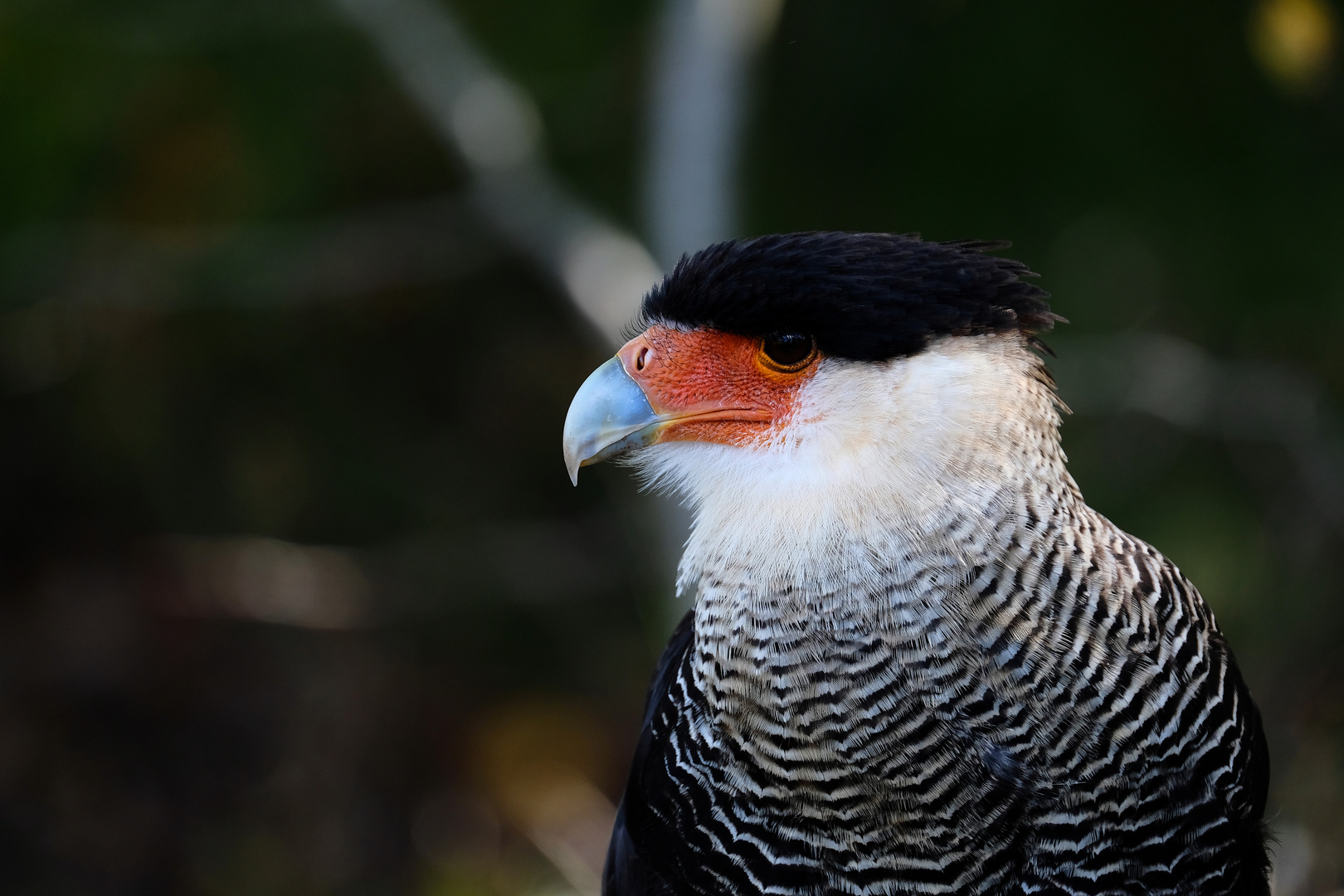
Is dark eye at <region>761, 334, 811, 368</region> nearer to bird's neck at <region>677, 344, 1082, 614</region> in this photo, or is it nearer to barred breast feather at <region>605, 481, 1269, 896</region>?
bird's neck at <region>677, 344, 1082, 614</region>

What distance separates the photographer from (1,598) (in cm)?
686

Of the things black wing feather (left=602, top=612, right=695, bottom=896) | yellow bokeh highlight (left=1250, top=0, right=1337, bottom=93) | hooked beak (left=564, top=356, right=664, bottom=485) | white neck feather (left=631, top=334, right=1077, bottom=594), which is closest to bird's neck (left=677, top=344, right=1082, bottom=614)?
white neck feather (left=631, top=334, right=1077, bottom=594)

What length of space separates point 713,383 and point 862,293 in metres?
0.30

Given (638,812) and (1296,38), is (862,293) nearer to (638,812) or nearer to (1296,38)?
(638,812)

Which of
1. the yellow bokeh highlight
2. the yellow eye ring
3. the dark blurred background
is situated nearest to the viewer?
the yellow eye ring

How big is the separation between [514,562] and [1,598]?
10.4 feet

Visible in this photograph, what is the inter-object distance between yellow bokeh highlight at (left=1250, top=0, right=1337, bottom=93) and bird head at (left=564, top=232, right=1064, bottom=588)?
1041mm

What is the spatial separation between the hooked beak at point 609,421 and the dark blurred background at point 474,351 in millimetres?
1650

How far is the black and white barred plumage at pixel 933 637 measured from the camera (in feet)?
5.64

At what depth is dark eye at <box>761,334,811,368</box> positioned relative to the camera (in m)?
1.84

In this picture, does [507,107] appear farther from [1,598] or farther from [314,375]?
[1,598]

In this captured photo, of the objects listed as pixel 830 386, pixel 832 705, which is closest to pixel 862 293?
pixel 830 386

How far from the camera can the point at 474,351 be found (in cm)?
668

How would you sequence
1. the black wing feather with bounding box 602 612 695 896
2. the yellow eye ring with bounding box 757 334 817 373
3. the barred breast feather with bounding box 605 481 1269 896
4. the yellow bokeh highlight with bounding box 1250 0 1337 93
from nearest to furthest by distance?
1. the barred breast feather with bounding box 605 481 1269 896
2. the yellow eye ring with bounding box 757 334 817 373
3. the black wing feather with bounding box 602 612 695 896
4. the yellow bokeh highlight with bounding box 1250 0 1337 93
